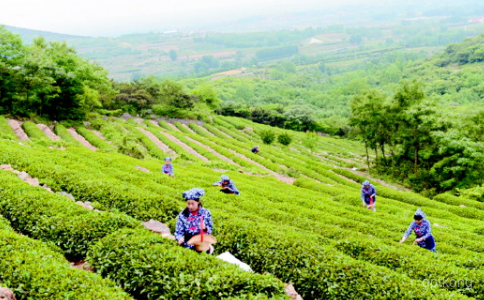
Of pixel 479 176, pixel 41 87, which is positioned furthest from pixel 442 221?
pixel 41 87

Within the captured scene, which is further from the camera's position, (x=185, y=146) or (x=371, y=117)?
(x=185, y=146)

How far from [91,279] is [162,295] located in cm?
183

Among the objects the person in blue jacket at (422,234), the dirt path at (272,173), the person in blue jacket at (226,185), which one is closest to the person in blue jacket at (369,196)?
the person in blue jacket at (422,234)

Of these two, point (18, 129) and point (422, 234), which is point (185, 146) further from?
point (422, 234)

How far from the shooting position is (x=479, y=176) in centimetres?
3694

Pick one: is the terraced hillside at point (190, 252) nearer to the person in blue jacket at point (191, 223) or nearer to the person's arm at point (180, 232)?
the person's arm at point (180, 232)

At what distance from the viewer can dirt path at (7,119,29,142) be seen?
126ft

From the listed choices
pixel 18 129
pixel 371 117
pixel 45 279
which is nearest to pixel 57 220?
pixel 45 279

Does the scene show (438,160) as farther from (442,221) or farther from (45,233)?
(45,233)

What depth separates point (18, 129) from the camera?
134 feet

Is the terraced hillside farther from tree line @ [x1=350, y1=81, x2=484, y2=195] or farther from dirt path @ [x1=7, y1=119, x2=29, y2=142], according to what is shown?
dirt path @ [x1=7, y1=119, x2=29, y2=142]

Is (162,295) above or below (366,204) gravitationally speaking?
above

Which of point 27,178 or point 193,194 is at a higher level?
point 193,194

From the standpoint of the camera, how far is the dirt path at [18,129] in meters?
38.3
